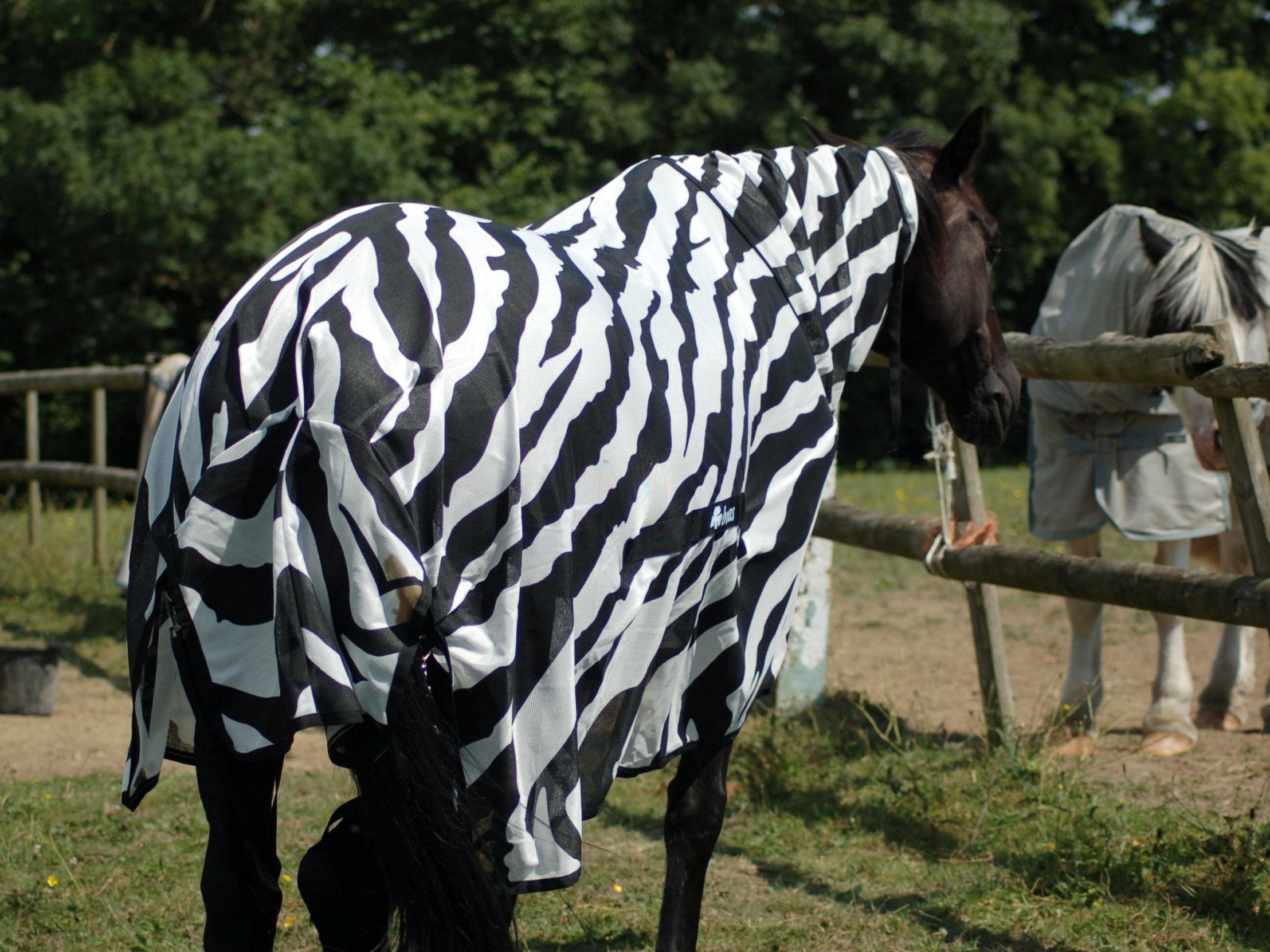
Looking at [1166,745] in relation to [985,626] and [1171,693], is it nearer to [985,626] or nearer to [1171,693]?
[1171,693]

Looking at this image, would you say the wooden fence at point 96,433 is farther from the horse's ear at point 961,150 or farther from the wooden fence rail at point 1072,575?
the horse's ear at point 961,150

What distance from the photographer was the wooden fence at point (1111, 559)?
292 cm

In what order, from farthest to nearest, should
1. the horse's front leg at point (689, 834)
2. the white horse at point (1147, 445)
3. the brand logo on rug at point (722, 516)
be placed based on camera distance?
the white horse at point (1147, 445) < the horse's front leg at point (689, 834) < the brand logo on rug at point (722, 516)

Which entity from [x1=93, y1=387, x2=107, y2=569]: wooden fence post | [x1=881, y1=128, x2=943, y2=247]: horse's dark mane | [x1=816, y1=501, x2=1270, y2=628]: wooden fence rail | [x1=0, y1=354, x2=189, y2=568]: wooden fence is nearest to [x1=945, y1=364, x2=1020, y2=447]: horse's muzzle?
[x1=881, y1=128, x2=943, y2=247]: horse's dark mane

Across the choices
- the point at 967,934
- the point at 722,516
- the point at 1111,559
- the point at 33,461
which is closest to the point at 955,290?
the point at 1111,559

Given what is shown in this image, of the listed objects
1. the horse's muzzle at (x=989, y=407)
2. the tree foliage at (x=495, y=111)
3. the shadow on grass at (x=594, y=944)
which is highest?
the tree foliage at (x=495, y=111)

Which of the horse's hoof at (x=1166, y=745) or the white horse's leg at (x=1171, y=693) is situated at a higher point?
the white horse's leg at (x=1171, y=693)

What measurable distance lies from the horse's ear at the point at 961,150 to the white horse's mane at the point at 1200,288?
63.3 inches

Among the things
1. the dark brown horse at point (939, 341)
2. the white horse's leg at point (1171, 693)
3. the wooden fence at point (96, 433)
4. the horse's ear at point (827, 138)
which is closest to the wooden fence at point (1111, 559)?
the dark brown horse at point (939, 341)

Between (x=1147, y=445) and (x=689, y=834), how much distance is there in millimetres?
2861

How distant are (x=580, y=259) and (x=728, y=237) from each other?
0.42m

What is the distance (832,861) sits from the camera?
11.2 feet

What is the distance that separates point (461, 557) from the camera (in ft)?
5.54

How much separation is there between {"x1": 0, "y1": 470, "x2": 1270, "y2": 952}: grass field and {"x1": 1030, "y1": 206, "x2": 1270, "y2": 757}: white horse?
653 mm
